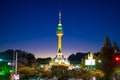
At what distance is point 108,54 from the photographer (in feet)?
269

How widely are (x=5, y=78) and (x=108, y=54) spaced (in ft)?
107

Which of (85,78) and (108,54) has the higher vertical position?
(108,54)

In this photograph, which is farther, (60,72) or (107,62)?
(107,62)

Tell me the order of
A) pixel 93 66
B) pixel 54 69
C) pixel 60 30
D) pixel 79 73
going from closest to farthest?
1. pixel 79 73
2. pixel 54 69
3. pixel 93 66
4. pixel 60 30

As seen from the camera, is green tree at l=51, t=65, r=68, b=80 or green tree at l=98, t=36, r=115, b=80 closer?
green tree at l=51, t=65, r=68, b=80

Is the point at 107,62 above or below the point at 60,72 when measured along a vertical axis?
above

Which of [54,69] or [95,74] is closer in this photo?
[95,74]

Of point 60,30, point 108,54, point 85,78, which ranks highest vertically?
point 60,30

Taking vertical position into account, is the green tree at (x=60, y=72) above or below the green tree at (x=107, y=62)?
below

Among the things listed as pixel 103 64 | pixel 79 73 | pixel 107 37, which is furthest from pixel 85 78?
pixel 107 37

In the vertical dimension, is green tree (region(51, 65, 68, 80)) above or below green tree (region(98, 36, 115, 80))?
below

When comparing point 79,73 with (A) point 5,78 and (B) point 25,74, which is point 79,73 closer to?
(B) point 25,74

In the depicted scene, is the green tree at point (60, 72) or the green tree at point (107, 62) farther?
the green tree at point (107, 62)

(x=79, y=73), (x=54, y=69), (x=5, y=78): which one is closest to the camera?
(x=5, y=78)
